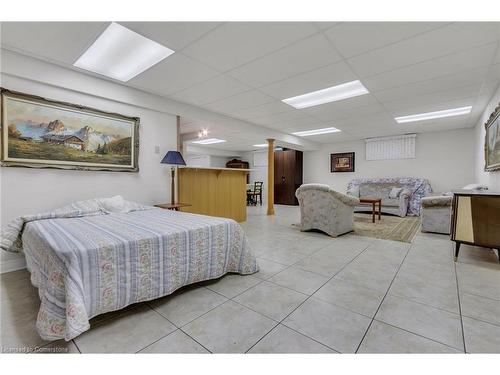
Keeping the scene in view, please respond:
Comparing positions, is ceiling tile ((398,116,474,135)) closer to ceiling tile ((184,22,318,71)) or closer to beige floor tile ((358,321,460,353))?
ceiling tile ((184,22,318,71))

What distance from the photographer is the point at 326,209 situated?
4.03 metres

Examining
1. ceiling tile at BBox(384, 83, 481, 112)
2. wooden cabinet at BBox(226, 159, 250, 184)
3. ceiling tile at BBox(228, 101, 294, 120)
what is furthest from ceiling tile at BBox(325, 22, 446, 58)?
wooden cabinet at BBox(226, 159, 250, 184)

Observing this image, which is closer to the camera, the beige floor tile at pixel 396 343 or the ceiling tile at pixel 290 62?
the beige floor tile at pixel 396 343

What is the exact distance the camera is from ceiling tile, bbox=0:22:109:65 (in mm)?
2113

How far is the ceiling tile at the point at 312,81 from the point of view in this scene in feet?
9.62

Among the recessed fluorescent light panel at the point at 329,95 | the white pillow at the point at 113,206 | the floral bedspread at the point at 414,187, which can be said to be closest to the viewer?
the white pillow at the point at 113,206

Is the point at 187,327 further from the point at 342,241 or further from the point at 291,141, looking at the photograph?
the point at 291,141

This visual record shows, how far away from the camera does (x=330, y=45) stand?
93.8 inches

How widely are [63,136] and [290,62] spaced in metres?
2.91

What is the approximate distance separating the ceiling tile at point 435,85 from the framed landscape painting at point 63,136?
156 inches

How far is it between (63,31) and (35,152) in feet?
4.54

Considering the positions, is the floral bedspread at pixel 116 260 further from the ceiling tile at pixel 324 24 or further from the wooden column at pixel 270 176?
the wooden column at pixel 270 176

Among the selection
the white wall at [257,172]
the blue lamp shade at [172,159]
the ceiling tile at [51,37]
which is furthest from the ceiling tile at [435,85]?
the white wall at [257,172]
